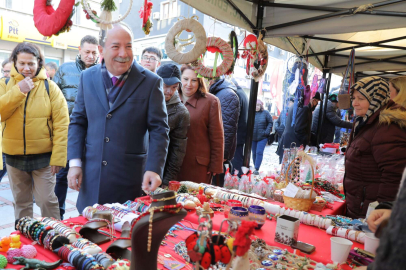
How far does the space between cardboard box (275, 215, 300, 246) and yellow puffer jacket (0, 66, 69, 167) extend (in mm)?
2075

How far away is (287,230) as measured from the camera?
4.91ft

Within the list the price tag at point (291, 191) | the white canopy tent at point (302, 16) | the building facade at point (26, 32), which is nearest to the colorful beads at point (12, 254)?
the price tag at point (291, 191)

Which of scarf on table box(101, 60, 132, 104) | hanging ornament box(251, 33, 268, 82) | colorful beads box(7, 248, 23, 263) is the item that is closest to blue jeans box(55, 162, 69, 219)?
scarf on table box(101, 60, 132, 104)

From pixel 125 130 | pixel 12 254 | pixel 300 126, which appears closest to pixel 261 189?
pixel 125 130

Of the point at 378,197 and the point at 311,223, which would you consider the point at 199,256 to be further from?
the point at 378,197

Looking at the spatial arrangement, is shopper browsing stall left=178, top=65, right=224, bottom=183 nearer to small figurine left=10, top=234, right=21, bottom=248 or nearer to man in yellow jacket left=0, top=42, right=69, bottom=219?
man in yellow jacket left=0, top=42, right=69, bottom=219

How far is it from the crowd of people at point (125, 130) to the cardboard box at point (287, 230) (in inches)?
29.3

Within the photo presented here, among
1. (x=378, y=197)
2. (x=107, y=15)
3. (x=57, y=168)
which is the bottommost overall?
(x=57, y=168)

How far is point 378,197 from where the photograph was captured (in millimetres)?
2037

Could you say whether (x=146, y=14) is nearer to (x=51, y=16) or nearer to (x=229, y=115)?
(x=51, y=16)

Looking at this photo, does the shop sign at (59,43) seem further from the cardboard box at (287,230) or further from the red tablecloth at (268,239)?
the cardboard box at (287,230)

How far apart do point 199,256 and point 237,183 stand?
1.72 metres

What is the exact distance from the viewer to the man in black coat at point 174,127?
8.27ft

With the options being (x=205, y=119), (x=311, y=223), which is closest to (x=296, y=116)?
(x=205, y=119)
